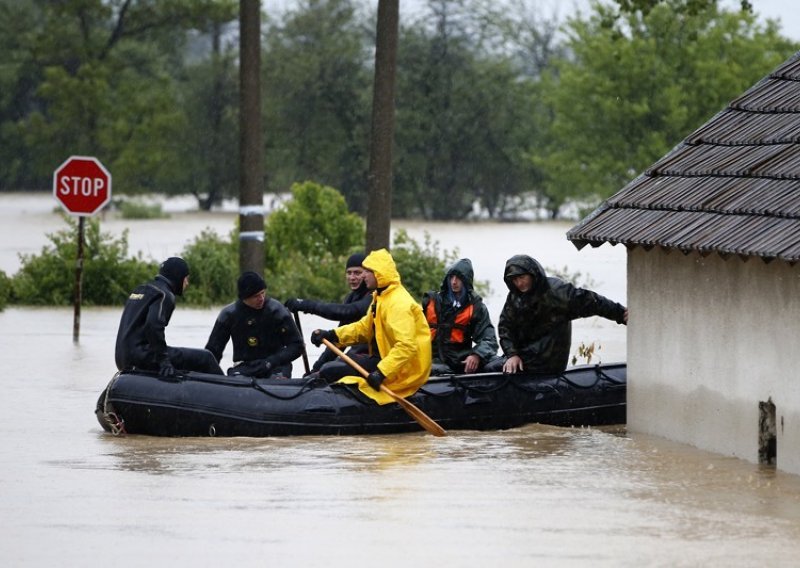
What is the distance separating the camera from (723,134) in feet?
46.3

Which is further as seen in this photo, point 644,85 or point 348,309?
point 644,85

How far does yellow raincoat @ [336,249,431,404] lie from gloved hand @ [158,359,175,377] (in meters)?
1.36

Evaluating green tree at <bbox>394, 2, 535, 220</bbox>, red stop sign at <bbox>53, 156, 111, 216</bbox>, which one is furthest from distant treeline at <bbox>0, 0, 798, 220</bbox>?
red stop sign at <bbox>53, 156, 111, 216</bbox>

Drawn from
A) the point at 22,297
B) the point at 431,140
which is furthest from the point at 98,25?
the point at 22,297

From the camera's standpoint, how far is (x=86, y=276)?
28016mm

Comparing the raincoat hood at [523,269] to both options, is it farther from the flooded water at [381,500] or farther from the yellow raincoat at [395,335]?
the flooded water at [381,500]

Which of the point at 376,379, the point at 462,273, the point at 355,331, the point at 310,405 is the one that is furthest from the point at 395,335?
→ the point at 462,273

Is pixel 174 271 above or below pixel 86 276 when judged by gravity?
below

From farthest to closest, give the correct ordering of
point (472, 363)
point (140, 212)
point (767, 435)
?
1. point (140, 212)
2. point (472, 363)
3. point (767, 435)

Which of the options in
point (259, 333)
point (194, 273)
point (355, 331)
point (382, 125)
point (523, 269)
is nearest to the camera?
point (523, 269)

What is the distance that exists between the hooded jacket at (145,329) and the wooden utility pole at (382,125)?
6.20 meters

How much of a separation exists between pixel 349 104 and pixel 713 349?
55731 millimetres

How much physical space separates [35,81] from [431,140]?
17.8 meters

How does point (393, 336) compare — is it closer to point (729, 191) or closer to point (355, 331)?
point (355, 331)
